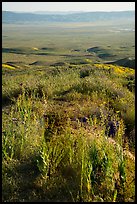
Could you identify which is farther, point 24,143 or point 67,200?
point 24,143

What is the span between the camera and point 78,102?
28.1 feet

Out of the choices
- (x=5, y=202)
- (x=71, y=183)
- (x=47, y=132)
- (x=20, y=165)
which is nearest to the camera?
(x=5, y=202)

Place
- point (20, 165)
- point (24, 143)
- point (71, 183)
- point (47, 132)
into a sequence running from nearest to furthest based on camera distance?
1. point (71, 183)
2. point (20, 165)
3. point (24, 143)
4. point (47, 132)

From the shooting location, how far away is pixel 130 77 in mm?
14227

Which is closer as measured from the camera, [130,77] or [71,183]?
[71,183]

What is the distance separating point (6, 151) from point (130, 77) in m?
9.44

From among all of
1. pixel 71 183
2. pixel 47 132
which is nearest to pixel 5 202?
pixel 71 183

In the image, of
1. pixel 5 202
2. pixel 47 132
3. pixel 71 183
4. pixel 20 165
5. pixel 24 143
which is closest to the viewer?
pixel 5 202

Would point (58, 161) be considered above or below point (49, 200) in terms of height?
above

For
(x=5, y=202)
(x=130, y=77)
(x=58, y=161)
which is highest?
(x=130, y=77)

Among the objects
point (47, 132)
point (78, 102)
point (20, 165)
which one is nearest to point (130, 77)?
point (78, 102)

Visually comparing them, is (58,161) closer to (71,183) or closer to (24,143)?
(71,183)

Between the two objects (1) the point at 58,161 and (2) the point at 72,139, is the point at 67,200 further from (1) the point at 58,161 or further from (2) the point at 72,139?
(2) the point at 72,139

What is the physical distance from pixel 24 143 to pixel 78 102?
10.5ft
